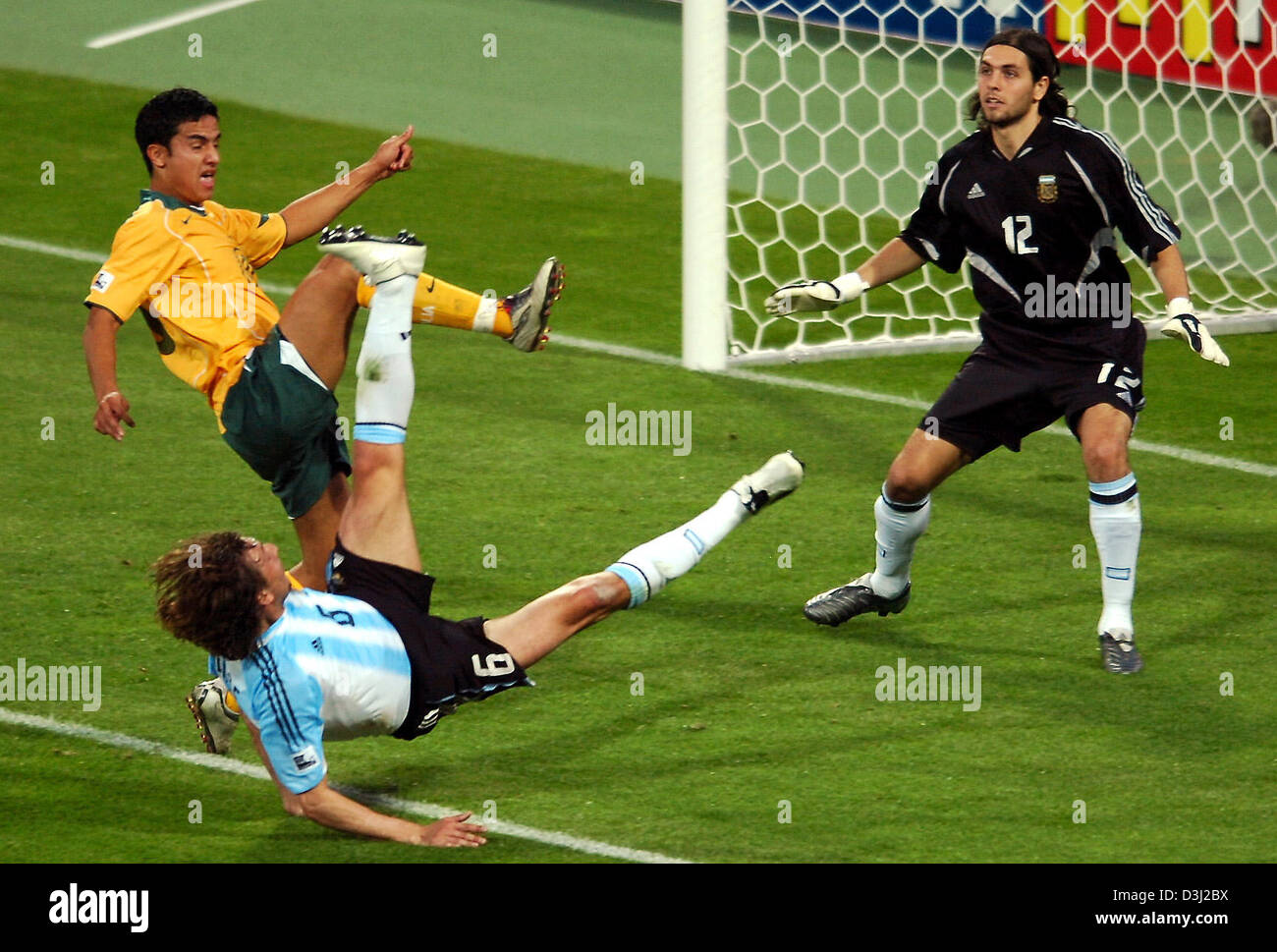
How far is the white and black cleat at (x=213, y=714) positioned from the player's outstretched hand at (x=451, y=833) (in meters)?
0.81

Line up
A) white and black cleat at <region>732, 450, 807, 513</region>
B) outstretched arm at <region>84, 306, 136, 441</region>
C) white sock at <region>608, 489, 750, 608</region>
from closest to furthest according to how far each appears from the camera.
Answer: white sock at <region>608, 489, 750, 608</region> → outstretched arm at <region>84, 306, 136, 441</region> → white and black cleat at <region>732, 450, 807, 513</region>

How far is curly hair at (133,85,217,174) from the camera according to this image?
593cm

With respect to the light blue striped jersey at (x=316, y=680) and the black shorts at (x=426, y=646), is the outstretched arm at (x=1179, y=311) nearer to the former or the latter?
the black shorts at (x=426, y=646)

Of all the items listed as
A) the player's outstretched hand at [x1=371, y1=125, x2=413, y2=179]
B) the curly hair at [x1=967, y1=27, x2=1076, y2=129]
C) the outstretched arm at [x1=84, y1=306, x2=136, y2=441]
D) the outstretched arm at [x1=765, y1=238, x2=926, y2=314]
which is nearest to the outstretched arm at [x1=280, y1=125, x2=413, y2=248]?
the player's outstretched hand at [x1=371, y1=125, x2=413, y2=179]

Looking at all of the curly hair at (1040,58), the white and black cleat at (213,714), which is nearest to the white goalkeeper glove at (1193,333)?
the curly hair at (1040,58)

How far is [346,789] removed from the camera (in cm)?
543

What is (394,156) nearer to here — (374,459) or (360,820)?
(374,459)

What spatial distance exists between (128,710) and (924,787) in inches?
90.5

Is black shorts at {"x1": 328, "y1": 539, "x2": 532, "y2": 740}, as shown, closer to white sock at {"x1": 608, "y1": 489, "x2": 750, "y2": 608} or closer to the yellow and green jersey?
white sock at {"x1": 608, "y1": 489, "x2": 750, "y2": 608}

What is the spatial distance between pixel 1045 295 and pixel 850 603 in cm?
118

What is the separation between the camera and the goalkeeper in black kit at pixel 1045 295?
6102 millimetres

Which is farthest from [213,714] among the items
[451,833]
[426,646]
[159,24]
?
[159,24]

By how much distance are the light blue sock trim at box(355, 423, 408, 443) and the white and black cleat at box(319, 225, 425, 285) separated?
430 mm

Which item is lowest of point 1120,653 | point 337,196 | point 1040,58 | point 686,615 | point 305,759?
point 305,759
